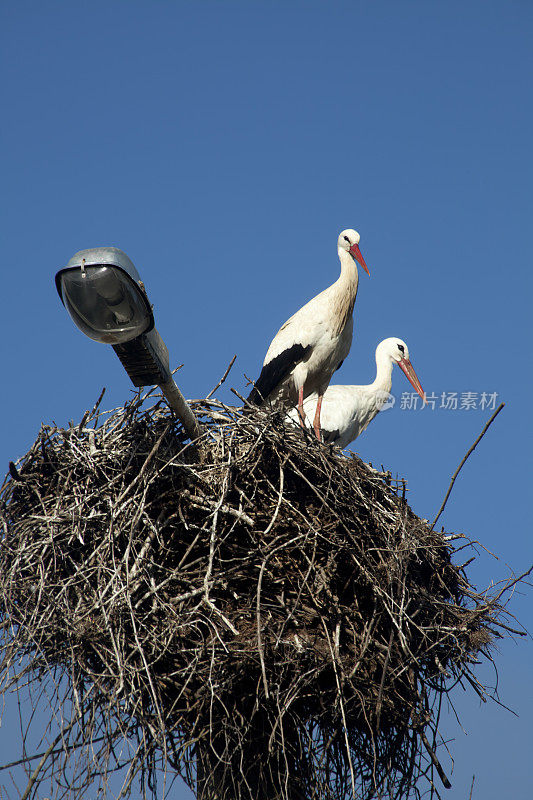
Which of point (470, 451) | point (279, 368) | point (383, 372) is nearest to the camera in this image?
point (470, 451)

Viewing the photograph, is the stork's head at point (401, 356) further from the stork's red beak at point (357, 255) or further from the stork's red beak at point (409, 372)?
the stork's red beak at point (357, 255)

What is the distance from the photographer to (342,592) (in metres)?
3.93

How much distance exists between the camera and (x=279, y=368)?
6.09 metres

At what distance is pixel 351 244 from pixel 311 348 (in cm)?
104

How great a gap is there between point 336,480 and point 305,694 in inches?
38.4

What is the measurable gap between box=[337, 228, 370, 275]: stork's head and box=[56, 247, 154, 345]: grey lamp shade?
378 cm

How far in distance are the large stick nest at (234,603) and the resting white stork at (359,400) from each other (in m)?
2.24

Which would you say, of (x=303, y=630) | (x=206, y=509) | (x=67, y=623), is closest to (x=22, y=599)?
(x=67, y=623)

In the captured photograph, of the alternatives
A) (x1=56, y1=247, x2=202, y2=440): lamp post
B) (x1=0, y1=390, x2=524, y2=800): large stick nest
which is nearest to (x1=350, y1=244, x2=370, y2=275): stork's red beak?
(x1=0, y1=390, x2=524, y2=800): large stick nest

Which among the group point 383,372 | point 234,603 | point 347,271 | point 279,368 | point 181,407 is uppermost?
point 347,271

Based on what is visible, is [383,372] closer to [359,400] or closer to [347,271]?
[359,400]

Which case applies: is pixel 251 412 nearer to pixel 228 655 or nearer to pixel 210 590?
pixel 210 590

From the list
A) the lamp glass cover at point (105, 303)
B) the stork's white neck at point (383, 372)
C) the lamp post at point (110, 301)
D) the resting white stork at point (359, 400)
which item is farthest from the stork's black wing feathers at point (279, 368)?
the lamp glass cover at point (105, 303)

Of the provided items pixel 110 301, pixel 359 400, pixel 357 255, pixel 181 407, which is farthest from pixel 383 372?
pixel 110 301
